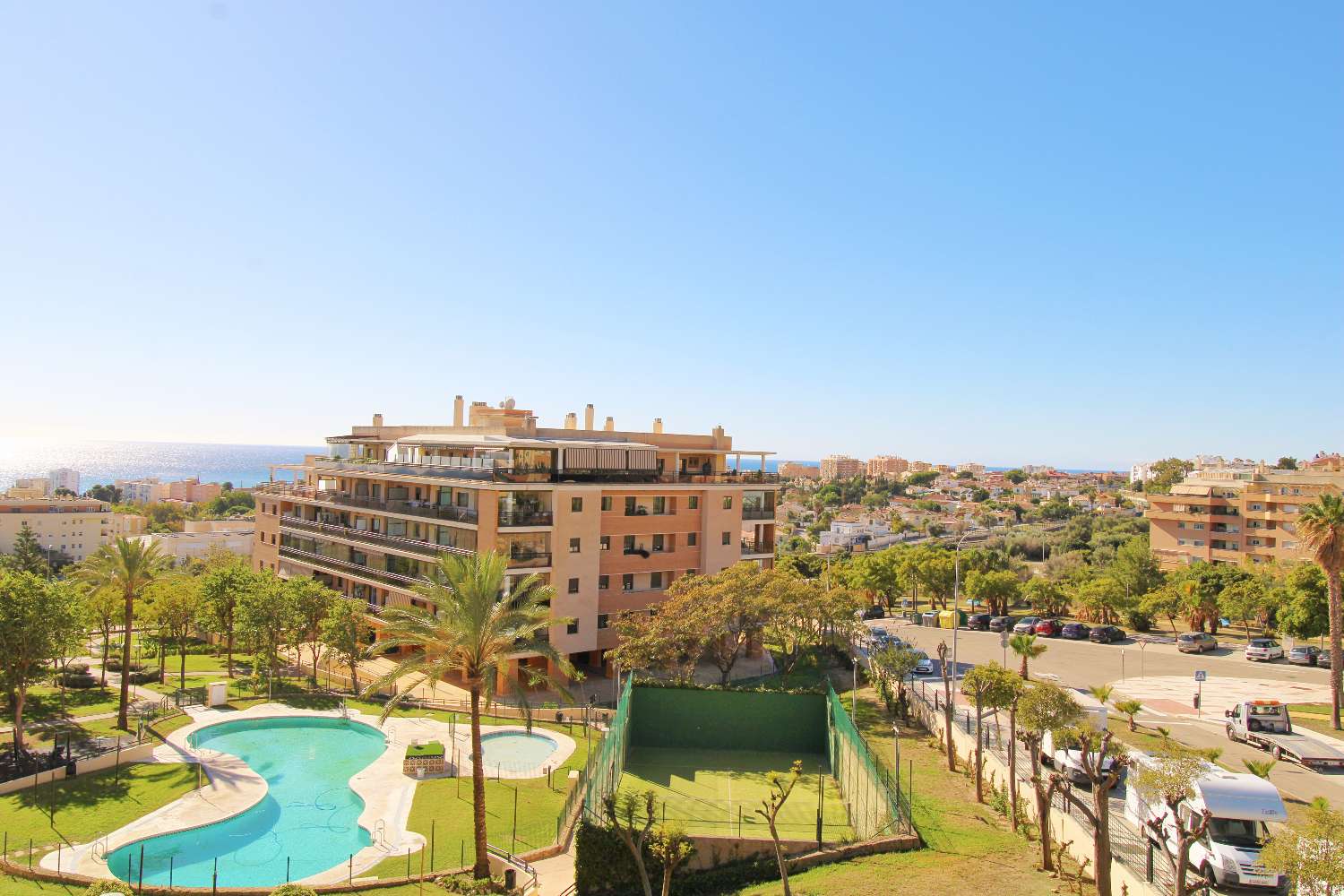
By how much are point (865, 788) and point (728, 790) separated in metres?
4.64

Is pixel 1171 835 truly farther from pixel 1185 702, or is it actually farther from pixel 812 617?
pixel 1185 702

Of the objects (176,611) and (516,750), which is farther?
(176,611)

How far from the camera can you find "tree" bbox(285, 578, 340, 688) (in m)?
38.5

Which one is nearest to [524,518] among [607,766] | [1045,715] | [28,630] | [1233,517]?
[607,766]

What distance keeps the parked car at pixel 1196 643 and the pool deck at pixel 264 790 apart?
39372 millimetres

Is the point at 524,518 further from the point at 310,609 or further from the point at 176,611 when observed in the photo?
the point at 176,611

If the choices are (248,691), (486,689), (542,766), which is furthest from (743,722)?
(248,691)

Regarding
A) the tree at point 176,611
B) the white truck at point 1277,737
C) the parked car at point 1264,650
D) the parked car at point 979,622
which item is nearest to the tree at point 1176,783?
the white truck at point 1277,737

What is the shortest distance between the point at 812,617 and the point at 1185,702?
17.2 meters

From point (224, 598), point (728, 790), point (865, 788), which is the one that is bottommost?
point (728, 790)

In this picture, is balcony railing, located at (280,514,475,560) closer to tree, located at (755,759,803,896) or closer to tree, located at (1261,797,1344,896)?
tree, located at (755,759,803,896)

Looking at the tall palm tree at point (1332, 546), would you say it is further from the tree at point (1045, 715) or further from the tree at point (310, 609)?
the tree at point (310, 609)

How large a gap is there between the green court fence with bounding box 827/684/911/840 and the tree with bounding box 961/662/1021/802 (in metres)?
2.56

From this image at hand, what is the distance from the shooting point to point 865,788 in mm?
22500
